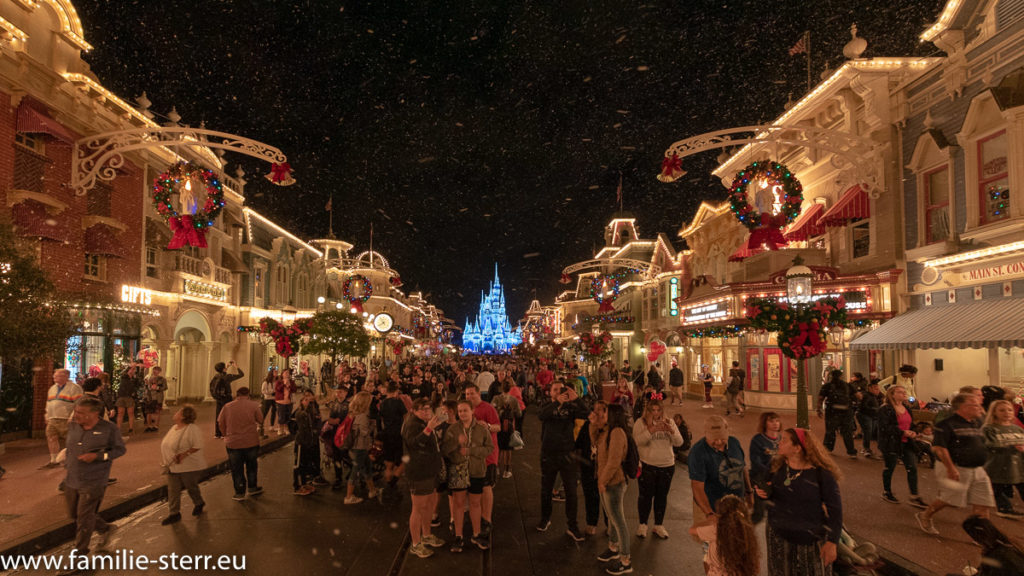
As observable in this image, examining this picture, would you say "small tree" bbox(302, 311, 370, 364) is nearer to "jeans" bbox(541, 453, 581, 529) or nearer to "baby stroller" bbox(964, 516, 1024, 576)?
"jeans" bbox(541, 453, 581, 529)

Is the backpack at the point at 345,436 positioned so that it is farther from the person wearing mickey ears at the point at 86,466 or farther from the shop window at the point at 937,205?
the shop window at the point at 937,205

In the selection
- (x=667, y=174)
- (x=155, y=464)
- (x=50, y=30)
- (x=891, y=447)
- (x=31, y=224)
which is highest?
(x=50, y=30)

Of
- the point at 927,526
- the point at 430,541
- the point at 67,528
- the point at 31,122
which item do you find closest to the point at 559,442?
the point at 430,541

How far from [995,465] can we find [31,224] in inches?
719

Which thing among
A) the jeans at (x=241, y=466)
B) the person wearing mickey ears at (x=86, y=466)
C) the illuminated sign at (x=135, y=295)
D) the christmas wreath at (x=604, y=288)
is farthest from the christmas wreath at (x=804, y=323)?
the christmas wreath at (x=604, y=288)

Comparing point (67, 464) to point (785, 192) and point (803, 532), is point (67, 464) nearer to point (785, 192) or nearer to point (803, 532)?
point (803, 532)

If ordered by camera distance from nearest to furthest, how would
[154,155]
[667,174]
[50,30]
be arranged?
[667,174] < [50,30] < [154,155]

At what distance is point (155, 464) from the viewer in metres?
11.5

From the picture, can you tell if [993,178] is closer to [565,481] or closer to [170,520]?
[565,481]

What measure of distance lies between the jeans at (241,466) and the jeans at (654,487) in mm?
5920

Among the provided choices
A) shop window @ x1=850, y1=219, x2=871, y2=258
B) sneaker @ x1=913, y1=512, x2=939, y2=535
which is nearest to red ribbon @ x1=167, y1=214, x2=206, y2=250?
sneaker @ x1=913, y1=512, x2=939, y2=535

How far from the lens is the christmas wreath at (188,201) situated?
1201 cm

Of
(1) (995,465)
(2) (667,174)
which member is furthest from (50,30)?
(1) (995,465)

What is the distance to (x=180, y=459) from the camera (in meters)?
7.92
